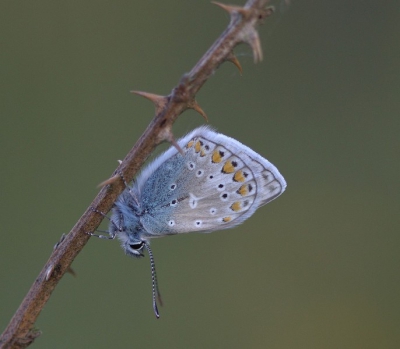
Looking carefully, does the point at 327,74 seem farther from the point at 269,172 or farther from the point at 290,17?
the point at 269,172

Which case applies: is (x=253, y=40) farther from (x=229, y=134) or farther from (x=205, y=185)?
(x=229, y=134)

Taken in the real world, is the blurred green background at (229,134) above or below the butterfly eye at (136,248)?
above

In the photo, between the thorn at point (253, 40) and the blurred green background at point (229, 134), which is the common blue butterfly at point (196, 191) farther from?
the blurred green background at point (229, 134)

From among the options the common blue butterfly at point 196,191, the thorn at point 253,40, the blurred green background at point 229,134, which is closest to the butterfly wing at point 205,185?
the common blue butterfly at point 196,191

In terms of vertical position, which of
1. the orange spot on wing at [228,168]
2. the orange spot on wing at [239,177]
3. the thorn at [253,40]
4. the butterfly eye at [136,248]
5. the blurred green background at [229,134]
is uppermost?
the blurred green background at [229,134]

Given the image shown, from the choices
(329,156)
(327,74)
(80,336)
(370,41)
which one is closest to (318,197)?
(329,156)

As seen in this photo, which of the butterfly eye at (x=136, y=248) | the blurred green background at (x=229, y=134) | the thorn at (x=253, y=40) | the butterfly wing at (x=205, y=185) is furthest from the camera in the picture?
the blurred green background at (x=229, y=134)

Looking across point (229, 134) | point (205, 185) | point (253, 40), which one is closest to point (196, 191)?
point (205, 185)
